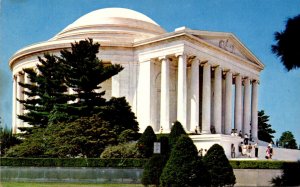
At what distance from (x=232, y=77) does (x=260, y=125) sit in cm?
3182

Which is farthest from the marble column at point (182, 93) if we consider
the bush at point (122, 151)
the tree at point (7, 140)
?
the bush at point (122, 151)

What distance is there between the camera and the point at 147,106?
68812 mm

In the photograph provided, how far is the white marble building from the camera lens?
219 feet

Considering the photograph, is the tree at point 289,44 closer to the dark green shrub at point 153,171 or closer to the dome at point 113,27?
the dark green shrub at point 153,171

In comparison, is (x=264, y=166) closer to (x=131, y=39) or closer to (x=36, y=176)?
(x=36, y=176)

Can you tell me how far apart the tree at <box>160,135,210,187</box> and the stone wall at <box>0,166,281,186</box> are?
773 cm

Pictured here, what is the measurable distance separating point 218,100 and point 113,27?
1809cm

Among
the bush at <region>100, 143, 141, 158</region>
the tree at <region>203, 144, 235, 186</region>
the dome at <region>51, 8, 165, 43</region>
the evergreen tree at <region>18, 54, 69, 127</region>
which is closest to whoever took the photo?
the tree at <region>203, 144, 235, 186</region>

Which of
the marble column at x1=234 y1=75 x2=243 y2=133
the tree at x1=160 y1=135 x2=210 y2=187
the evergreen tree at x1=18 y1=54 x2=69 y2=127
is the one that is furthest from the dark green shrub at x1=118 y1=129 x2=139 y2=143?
the marble column at x1=234 y1=75 x2=243 y2=133

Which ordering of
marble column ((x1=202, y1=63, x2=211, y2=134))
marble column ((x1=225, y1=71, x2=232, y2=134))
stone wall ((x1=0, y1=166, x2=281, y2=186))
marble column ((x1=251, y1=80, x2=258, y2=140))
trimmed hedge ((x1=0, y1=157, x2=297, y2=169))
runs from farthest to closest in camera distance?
marble column ((x1=251, y1=80, x2=258, y2=140))
marble column ((x1=225, y1=71, x2=232, y2=134))
marble column ((x1=202, y1=63, x2=211, y2=134))
trimmed hedge ((x1=0, y1=157, x2=297, y2=169))
stone wall ((x1=0, y1=166, x2=281, y2=186))

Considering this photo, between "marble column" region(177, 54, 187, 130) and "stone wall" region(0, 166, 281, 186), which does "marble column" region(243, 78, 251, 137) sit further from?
"stone wall" region(0, 166, 281, 186)

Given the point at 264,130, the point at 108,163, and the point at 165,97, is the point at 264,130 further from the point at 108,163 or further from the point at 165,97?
the point at 108,163

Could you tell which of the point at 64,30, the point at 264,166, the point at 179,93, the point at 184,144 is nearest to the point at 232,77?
the point at 179,93

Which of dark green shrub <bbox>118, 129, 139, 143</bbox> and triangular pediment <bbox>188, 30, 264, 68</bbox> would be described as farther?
triangular pediment <bbox>188, 30, 264, 68</bbox>
